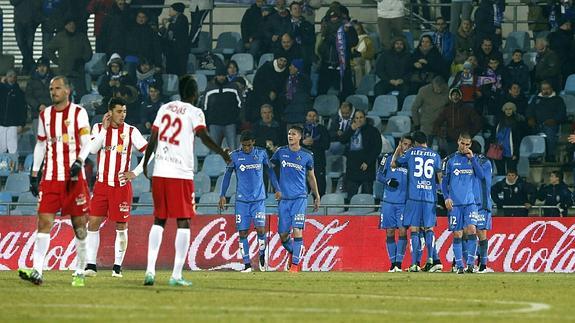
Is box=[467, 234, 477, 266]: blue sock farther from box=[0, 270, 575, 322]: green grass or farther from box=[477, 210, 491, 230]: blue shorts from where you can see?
box=[0, 270, 575, 322]: green grass

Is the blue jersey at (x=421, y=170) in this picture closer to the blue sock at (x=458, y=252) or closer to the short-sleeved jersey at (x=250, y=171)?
the blue sock at (x=458, y=252)

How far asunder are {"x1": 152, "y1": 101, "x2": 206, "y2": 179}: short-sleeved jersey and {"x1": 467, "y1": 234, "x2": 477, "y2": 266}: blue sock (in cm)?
940

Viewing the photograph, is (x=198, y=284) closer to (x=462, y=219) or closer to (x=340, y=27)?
(x=462, y=219)

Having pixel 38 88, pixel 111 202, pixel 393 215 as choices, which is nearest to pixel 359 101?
pixel 393 215

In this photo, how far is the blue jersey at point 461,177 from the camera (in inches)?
902

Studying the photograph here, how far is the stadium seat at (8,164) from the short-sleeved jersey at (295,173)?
8.80 m

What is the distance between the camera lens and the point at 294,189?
23031 millimetres

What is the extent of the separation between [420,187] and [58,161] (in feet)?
31.4

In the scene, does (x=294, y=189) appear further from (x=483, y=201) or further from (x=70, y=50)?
(x=70, y=50)

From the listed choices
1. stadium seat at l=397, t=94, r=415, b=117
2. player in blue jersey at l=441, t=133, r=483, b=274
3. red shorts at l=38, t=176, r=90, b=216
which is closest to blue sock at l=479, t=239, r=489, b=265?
player in blue jersey at l=441, t=133, r=483, b=274

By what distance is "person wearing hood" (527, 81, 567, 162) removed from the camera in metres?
27.3

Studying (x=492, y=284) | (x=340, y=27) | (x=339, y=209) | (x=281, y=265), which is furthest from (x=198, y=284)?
(x=340, y=27)

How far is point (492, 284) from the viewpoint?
1720cm

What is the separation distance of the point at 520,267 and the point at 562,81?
609 cm
